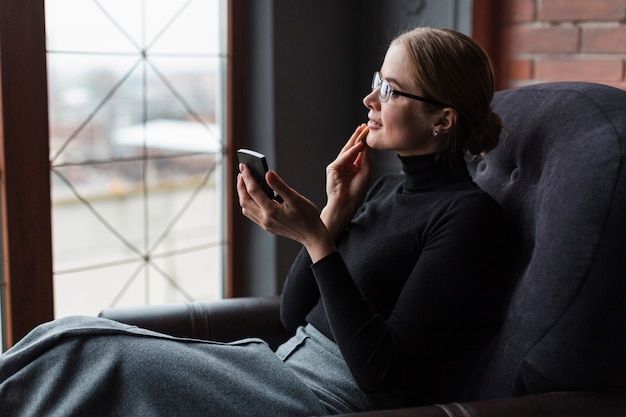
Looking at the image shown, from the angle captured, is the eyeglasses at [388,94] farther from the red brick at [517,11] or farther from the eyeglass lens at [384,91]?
the red brick at [517,11]

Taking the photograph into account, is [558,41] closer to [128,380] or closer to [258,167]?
[258,167]

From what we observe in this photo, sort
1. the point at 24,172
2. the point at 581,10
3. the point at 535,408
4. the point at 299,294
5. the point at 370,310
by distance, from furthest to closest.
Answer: the point at 581,10
the point at 24,172
the point at 299,294
the point at 370,310
the point at 535,408

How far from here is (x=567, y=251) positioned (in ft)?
4.36

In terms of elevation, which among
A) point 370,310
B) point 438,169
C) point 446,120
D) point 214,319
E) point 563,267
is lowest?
point 214,319

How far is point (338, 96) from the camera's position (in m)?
2.74

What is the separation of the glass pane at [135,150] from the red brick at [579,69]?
0.96m

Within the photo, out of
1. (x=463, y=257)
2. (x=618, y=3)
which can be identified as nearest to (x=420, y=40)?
(x=463, y=257)

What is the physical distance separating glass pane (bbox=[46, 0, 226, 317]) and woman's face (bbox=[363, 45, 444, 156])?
3.08ft

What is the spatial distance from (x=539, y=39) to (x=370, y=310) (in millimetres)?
1195

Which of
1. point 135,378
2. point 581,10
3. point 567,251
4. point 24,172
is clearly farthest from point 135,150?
point 567,251

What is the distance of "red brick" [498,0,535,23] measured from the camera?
2.29 meters

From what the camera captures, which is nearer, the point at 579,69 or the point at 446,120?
the point at 446,120

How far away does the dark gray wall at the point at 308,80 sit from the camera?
249 centimetres

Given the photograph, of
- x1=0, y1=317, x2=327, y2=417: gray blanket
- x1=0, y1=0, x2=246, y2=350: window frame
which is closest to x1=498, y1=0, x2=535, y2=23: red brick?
x1=0, y1=0, x2=246, y2=350: window frame
